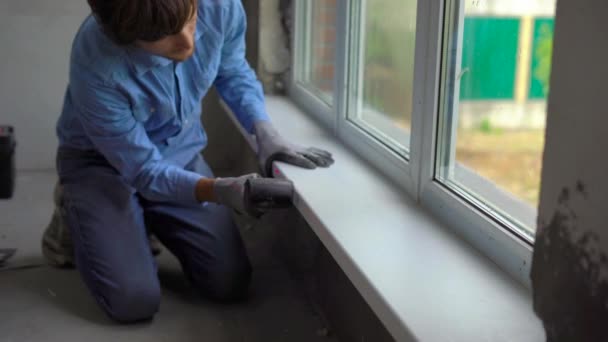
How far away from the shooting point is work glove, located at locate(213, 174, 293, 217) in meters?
1.88

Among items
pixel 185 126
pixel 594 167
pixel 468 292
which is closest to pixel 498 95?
pixel 468 292

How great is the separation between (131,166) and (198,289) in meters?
0.52

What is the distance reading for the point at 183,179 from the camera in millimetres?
2002

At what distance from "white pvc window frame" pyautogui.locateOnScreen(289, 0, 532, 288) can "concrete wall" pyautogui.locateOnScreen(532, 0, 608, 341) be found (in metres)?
0.33

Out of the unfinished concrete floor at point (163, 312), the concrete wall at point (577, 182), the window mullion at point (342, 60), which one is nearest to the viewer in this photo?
the concrete wall at point (577, 182)

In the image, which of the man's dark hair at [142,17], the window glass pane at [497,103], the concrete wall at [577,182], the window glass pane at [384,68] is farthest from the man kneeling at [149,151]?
Result: the concrete wall at [577,182]

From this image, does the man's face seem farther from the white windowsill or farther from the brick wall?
the brick wall

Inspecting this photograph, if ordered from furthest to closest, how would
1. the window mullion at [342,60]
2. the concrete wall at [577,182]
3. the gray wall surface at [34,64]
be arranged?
the gray wall surface at [34,64], the window mullion at [342,60], the concrete wall at [577,182]

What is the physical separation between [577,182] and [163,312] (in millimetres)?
1559

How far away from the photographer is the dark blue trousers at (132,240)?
2102mm

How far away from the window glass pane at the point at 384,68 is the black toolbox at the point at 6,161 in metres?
1.21

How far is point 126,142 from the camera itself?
77.5 inches

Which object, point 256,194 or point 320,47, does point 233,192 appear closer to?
point 256,194

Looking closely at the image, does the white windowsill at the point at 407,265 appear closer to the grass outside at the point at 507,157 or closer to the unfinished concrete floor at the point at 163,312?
the grass outside at the point at 507,157
